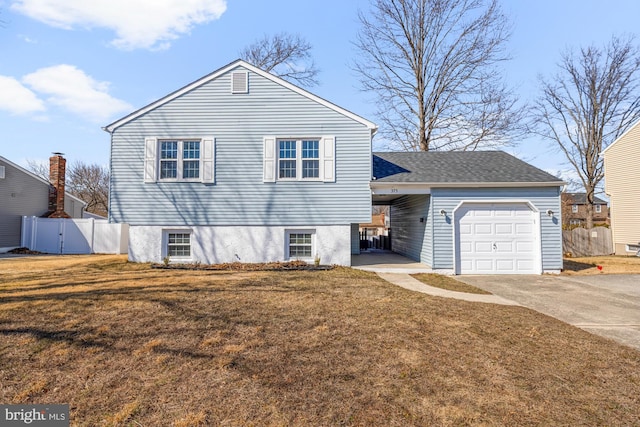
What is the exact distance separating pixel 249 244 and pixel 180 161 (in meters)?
4.09

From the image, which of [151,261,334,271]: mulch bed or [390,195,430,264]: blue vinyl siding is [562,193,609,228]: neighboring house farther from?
[151,261,334,271]: mulch bed

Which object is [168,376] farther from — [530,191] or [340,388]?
[530,191]

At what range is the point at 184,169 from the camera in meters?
12.1

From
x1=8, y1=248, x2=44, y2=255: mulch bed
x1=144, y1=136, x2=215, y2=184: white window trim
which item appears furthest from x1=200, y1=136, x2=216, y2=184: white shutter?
x1=8, y1=248, x2=44, y2=255: mulch bed

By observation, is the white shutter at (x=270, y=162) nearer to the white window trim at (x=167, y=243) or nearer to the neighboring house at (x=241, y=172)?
the neighboring house at (x=241, y=172)

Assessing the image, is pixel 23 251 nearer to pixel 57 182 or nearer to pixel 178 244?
pixel 57 182

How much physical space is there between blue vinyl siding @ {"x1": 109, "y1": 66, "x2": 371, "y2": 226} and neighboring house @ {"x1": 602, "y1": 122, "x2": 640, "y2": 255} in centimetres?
1736

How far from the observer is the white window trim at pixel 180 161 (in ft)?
39.0

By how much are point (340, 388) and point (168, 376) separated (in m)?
1.93

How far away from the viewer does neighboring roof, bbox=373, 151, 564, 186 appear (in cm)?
1113

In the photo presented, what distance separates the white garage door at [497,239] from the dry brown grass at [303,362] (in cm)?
470

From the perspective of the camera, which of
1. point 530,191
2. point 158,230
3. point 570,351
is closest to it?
point 570,351

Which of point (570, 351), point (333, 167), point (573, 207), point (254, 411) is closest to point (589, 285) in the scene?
point (570, 351)

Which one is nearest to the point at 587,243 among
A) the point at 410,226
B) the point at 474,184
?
the point at 410,226
